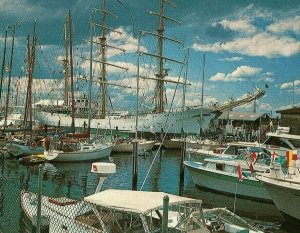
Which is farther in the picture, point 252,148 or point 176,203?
point 252,148

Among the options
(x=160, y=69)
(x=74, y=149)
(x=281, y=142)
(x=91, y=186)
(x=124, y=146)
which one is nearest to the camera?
(x=281, y=142)

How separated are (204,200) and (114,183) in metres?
7.83

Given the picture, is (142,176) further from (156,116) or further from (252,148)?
(156,116)

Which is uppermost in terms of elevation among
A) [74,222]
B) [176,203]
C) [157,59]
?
[157,59]

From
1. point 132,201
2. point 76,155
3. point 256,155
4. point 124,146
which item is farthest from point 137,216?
point 124,146

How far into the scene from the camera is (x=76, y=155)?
37.5 meters

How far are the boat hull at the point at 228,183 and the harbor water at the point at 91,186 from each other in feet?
1.29

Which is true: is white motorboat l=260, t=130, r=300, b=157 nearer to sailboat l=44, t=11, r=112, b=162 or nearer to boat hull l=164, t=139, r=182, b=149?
sailboat l=44, t=11, r=112, b=162

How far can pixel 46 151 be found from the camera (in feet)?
120

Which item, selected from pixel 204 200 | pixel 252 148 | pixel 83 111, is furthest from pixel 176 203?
pixel 83 111

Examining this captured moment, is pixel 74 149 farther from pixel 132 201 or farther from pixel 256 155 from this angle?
pixel 132 201

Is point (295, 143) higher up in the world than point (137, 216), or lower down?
higher up

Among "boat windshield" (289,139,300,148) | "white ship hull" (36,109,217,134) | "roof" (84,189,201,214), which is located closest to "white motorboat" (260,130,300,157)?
"boat windshield" (289,139,300,148)

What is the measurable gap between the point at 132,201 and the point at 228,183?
14.8m
